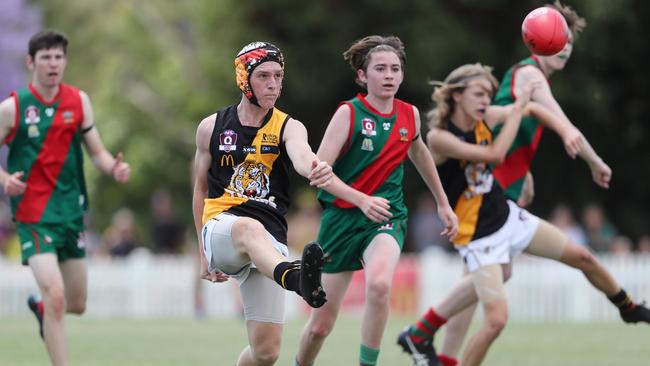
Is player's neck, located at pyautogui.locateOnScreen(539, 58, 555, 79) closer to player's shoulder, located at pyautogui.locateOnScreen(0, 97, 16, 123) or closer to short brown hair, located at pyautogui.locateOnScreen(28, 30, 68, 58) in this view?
short brown hair, located at pyautogui.locateOnScreen(28, 30, 68, 58)

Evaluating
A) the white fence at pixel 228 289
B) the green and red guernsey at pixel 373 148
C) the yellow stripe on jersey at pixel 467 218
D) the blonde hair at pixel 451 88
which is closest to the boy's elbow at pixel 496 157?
the yellow stripe on jersey at pixel 467 218

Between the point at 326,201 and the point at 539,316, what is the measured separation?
42.0 feet

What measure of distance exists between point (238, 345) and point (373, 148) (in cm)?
580

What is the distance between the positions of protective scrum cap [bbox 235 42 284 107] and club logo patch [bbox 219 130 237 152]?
24 centimetres

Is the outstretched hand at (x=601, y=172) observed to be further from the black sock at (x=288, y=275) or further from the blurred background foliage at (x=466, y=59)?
the blurred background foliage at (x=466, y=59)

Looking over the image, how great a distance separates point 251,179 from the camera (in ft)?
26.8

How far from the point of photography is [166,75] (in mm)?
45875

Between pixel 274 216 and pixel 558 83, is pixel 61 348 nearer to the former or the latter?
pixel 274 216

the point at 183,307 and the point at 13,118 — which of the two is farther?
the point at 183,307

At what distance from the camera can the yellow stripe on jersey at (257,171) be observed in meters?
8.13

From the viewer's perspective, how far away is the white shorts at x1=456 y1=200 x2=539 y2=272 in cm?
999

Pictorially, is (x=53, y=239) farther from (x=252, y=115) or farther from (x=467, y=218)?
(x=467, y=218)

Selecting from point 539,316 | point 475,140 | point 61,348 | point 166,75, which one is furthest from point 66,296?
point 166,75

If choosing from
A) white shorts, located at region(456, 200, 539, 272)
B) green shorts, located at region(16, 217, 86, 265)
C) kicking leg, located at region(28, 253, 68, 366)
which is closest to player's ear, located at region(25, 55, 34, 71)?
green shorts, located at region(16, 217, 86, 265)
